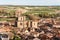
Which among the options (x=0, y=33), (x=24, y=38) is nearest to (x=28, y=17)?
(x=24, y=38)

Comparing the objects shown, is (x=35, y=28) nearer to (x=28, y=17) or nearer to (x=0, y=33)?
(x=28, y=17)

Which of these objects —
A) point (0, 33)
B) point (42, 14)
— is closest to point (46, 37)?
point (42, 14)

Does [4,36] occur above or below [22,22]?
below

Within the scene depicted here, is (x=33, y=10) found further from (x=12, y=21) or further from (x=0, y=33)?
(x=0, y=33)

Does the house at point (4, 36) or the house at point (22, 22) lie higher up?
the house at point (22, 22)

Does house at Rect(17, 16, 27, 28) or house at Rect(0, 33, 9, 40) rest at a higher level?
house at Rect(17, 16, 27, 28)

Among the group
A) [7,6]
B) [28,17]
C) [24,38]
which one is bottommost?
[24,38]

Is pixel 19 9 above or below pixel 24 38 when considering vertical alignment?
above

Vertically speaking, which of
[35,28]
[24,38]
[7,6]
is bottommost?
[24,38]

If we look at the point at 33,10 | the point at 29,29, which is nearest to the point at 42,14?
the point at 33,10

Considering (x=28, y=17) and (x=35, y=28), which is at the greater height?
(x=28, y=17)
